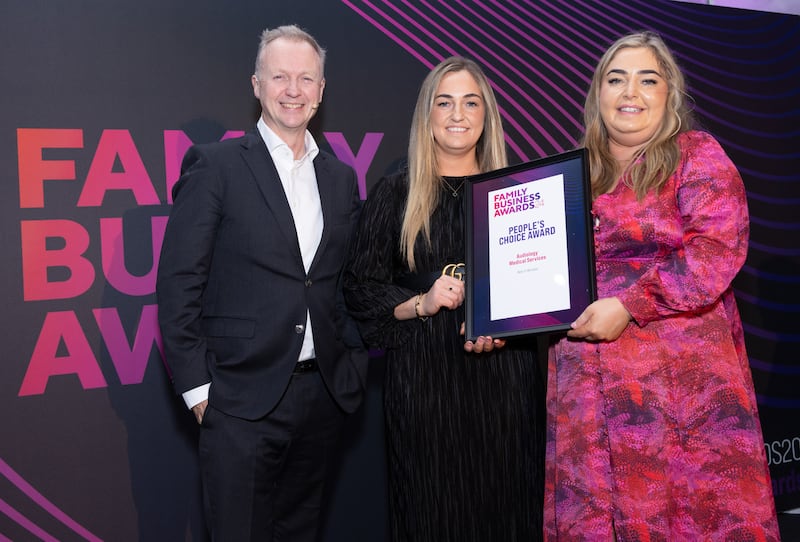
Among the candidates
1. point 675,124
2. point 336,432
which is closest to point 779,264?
point 675,124

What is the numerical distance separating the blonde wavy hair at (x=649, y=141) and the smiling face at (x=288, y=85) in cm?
94

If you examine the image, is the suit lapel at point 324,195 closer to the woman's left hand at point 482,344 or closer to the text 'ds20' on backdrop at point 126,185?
the woman's left hand at point 482,344

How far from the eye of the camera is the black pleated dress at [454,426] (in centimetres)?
226

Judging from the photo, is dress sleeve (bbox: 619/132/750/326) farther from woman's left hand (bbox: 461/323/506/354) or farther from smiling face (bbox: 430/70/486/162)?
smiling face (bbox: 430/70/486/162)

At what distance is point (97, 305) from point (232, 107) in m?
1.00

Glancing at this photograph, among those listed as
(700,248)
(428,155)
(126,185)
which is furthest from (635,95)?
(126,185)

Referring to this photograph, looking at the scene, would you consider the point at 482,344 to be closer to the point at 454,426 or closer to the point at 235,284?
the point at 454,426

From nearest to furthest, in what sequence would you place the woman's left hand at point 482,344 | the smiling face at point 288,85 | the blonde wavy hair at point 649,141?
the blonde wavy hair at point 649,141 → the woman's left hand at point 482,344 → the smiling face at point 288,85

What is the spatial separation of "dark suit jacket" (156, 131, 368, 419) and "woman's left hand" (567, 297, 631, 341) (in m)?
0.87

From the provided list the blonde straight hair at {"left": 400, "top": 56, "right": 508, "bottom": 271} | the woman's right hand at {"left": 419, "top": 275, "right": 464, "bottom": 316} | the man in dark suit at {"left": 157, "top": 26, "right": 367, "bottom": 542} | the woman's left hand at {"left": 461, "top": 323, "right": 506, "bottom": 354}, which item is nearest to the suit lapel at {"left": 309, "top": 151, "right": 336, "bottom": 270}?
the man in dark suit at {"left": 157, "top": 26, "right": 367, "bottom": 542}

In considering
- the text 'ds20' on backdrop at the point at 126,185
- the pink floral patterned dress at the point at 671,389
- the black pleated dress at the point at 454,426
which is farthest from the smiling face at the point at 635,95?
the text 'ds20' on backdrop at the point at 126,185

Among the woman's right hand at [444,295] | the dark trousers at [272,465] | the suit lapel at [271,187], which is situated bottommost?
the dark trousers at [272,465]

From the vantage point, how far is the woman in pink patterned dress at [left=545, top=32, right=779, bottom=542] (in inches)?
75.3

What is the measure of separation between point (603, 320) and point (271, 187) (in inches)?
44.2
